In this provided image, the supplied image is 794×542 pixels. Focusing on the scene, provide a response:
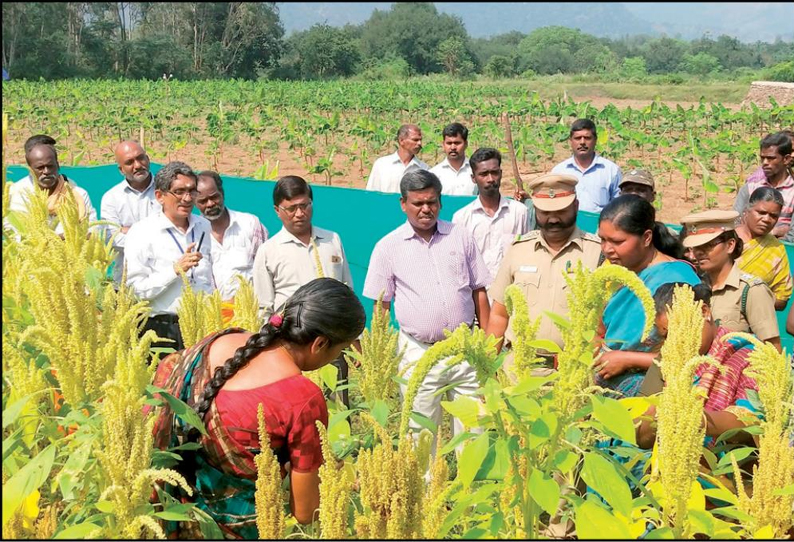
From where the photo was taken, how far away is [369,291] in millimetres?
3941

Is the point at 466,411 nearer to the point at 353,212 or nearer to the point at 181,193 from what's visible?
the point at 181,193

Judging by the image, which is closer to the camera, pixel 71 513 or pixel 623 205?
pixel 71 513

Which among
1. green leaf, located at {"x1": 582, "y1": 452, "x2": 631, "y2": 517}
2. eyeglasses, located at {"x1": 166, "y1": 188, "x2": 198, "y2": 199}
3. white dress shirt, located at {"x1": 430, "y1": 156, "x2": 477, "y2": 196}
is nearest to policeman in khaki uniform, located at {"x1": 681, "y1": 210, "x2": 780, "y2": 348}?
green leaf, located at {"x1": 582, "y1": 452, "x2": 631, "y2": 517}

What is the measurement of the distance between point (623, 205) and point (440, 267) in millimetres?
1094

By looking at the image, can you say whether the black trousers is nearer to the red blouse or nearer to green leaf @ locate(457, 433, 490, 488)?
the red blouse

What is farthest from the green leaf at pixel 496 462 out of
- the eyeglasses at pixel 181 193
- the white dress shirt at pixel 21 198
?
the eyeglasses at pixel 181 193

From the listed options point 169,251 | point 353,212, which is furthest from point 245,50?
point 169,251

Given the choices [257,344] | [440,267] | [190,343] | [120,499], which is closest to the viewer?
[120,499]

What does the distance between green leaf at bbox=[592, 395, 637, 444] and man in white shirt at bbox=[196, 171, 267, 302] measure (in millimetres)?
3043

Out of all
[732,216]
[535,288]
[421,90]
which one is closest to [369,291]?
[535,288]

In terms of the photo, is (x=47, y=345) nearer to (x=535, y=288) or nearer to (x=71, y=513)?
(x=71, y=513)

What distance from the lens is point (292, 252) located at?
13.4ft

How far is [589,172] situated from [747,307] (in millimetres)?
2609

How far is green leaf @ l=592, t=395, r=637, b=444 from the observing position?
58.7 inches
